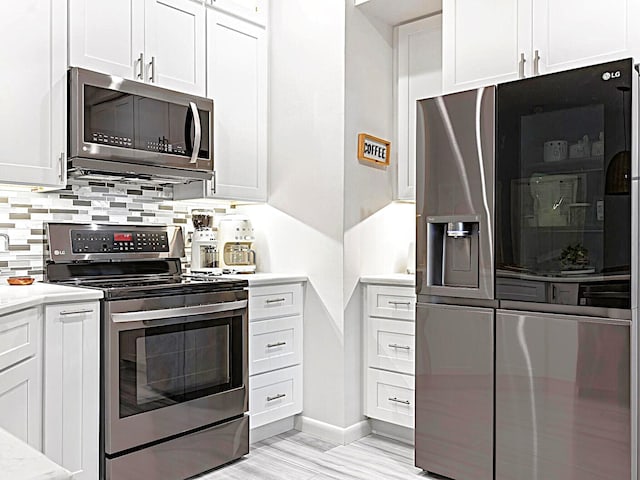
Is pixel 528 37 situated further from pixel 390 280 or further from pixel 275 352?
pixel 275 352

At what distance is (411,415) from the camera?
3.04 m

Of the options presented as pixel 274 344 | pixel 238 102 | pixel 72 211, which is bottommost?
pixel 274 344

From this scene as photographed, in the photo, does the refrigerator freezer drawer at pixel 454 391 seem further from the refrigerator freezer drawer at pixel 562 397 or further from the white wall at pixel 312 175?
the white wall at pixel 312 175

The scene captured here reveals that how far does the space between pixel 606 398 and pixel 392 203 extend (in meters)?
1.71

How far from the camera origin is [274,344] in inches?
125

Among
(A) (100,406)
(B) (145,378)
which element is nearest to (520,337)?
(B) (145,378)

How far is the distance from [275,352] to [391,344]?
2.07 ft

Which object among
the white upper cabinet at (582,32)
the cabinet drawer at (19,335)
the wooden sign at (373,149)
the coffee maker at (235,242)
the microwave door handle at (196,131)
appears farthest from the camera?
the coffee maker at (235,242)

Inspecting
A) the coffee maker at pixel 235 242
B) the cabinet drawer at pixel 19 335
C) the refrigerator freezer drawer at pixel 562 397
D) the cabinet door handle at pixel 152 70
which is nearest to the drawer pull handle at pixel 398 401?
the refrigerator freezer drawer at pixel 562 397

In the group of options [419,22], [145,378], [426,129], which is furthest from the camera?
[419,22]

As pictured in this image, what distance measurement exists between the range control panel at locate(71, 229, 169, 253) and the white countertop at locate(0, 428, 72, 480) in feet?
7.81

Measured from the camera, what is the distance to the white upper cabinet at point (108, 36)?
2.61 m

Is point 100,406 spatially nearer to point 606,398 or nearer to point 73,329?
point 73,329

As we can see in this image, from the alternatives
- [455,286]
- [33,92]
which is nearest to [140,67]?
[33,92]
